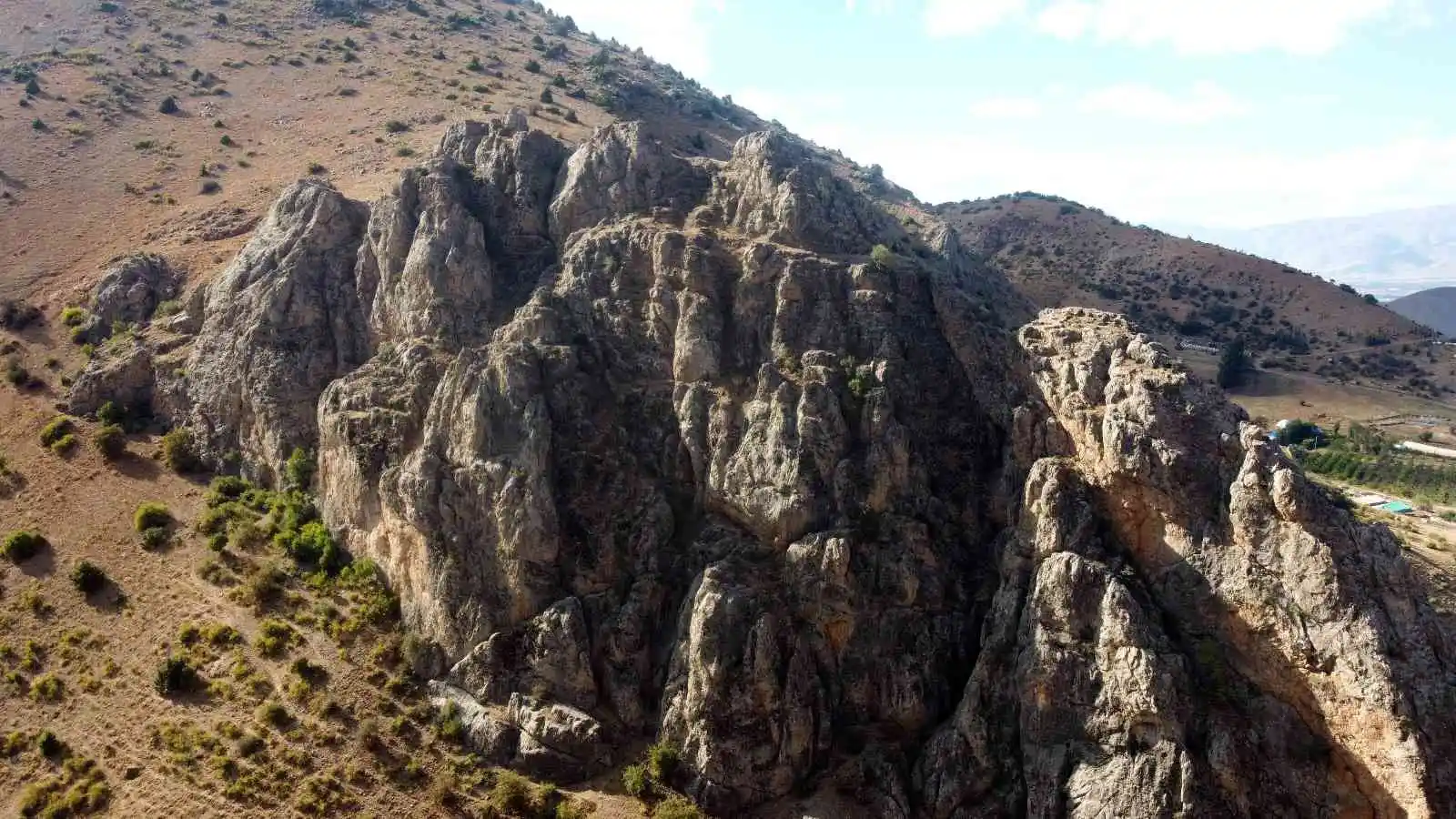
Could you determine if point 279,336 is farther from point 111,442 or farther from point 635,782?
point 635,782

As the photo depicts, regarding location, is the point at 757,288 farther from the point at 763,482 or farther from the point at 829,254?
the point at 763,482

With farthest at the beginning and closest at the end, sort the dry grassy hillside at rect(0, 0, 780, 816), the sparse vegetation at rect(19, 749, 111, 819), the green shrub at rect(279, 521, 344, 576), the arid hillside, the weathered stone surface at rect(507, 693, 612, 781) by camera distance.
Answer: the green shrub at rect(279, 521, 344, 576)
the weathered stone surface at rect(507, 693, 612, 781)
the dry grassy hillside at rect(0, 0, 780, 816)
the sparse vegetation at rect(19, 749, 111, 819)
the arid hillside

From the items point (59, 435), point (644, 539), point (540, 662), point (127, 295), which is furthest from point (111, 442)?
point (644, 539)

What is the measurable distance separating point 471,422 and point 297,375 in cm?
1557

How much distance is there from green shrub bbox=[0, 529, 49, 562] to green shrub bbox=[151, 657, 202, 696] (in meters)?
12.6

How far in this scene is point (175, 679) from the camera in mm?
36062

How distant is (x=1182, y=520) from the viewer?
104 ft

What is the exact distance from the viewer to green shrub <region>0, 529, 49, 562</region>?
4166 cm

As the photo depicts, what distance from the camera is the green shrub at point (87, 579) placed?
40.3m

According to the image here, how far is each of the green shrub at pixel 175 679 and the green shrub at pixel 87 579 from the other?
25.6ft

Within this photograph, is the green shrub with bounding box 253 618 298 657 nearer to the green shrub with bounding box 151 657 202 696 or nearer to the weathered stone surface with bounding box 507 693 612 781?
the green shrub with bounding box 151 657 202 696

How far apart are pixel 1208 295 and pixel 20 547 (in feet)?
438

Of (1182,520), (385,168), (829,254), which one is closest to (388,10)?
(385,168)

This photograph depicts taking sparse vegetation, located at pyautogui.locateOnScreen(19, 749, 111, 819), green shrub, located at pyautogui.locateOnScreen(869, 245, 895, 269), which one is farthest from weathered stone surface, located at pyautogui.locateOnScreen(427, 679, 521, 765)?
green shrub, located at pyautogui.locateOnScreen(869, 245, 895, 269)
